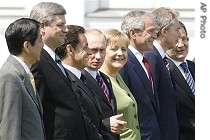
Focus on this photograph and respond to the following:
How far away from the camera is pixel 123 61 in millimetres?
8453

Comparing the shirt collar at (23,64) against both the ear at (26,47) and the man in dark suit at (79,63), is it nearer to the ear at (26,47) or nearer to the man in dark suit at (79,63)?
the ear at (26,47)

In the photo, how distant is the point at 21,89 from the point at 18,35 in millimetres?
421

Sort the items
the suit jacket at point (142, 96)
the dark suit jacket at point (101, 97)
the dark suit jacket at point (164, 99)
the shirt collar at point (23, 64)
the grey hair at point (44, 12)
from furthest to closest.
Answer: the dark suit jacket at point (164, 99), the suit jacket at point (142, 96), the dark suit jacket at point (101, 97), the grey hair at point (44, 12), the shirt collar at point (23, 64)

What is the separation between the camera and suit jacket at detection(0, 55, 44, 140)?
21.7 ft

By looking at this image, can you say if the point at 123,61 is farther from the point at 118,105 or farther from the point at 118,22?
the point at 118,22

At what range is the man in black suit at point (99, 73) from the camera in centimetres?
802

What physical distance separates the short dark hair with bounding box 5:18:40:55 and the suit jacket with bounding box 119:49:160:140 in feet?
6.63

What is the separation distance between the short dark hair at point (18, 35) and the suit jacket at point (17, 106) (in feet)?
0.27

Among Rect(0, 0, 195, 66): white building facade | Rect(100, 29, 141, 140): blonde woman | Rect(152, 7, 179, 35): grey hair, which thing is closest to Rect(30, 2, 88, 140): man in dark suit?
Rect(100, 29, 141, 140): blonde woman

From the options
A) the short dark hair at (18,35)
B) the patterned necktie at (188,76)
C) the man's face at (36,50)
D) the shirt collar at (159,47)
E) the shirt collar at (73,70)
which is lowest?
the patterned necktie at (188,76)

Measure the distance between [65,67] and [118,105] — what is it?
2.84 ft

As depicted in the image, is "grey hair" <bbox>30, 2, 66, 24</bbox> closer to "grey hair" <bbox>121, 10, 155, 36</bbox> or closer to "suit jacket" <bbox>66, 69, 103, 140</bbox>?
"suit jacket" <bbox>66, 69, 103, 140</bbox>

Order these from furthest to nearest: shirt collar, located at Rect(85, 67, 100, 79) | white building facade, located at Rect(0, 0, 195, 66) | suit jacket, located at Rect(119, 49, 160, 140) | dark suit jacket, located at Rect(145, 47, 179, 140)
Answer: white building facade, located at Rect(0, 0, 195, 66) → dark suit jacket, located at Rect(145, 47, 179, 140) → suit jacket, located at Rect(119, 49, 160, 140) → shirt collar, located at Rect(85, 67, 100, 79)

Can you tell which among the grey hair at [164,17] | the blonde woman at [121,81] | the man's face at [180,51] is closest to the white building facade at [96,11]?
the man's face at [180,51]
